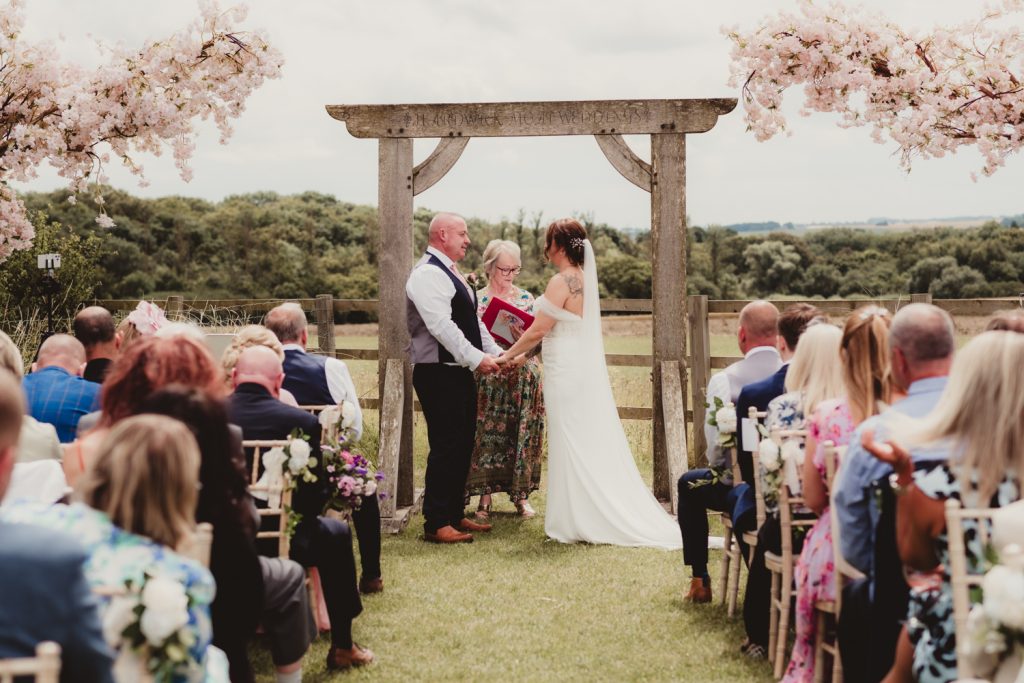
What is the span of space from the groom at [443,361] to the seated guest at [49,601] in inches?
192

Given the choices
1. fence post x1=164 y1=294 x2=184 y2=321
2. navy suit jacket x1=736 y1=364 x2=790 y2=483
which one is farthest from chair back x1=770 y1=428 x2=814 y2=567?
fence post x1=164 y1=294 x2=184 y2=321

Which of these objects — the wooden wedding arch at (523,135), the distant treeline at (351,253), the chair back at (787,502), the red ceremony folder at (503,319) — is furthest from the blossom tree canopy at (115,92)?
the distant treeline at (351,253)

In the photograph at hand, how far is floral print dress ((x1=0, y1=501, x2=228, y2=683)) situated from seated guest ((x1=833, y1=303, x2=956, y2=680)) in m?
→ 1.82

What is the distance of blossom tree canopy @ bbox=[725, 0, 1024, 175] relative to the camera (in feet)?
22.6

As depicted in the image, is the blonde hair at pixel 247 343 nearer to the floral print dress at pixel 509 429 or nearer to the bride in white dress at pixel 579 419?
the bride in white dress at pixel 579 419

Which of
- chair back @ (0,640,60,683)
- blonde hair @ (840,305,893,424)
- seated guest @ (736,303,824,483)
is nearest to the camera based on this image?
chair back @ (0,640,60,683)

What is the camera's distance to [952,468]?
2861 millimetres

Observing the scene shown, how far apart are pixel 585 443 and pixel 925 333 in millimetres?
3996

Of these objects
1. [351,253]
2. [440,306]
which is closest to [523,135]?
[440,306]

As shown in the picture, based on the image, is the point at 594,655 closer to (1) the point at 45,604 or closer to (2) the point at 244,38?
(1) the point at 45,604

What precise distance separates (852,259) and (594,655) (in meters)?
31.9

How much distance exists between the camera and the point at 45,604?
2.15 m

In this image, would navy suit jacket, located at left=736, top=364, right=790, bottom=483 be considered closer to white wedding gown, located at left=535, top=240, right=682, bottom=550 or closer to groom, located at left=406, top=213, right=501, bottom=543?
white wedding gown, located at left=535, top=240, right=682, bottom=550

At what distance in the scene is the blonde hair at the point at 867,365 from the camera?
3777 millimetres
